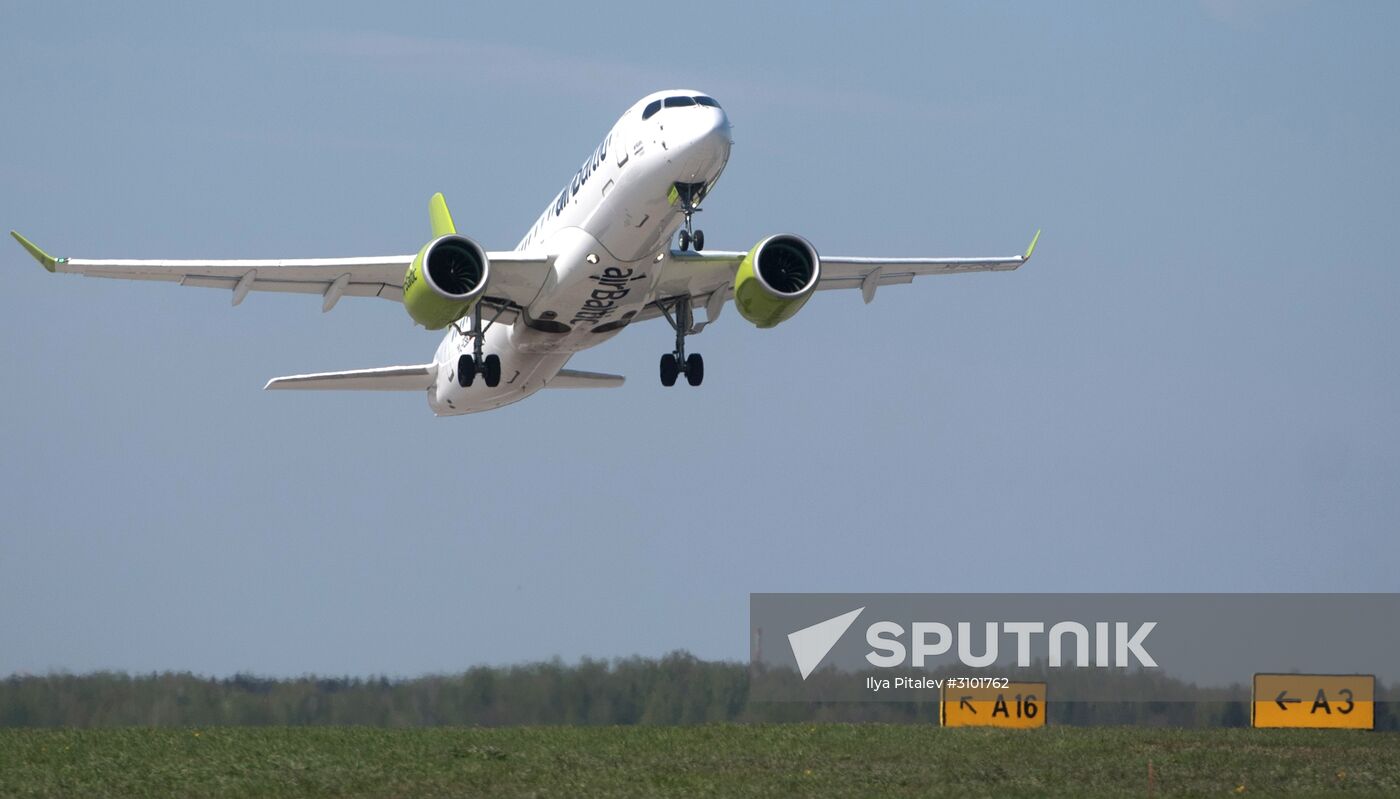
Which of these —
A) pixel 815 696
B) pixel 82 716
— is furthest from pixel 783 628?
pixel 82 716

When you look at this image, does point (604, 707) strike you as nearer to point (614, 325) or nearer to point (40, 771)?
point (614, 325)

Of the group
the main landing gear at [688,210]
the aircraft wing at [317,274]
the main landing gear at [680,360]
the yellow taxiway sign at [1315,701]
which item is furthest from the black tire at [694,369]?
the yellow taxiway sign at [1315,701]

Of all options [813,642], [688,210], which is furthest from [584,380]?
[688,210]

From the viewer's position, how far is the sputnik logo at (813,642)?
3766 centimetres

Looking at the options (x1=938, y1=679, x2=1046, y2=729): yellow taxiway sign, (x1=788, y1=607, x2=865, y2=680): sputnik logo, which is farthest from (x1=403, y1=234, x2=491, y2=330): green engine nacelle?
(x1=938, y1=679, x2=1046, y2=729): yellow taxiway sign

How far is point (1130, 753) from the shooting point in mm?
29891

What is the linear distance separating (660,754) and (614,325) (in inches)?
362

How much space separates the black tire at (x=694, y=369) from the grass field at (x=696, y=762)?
6.92 meters

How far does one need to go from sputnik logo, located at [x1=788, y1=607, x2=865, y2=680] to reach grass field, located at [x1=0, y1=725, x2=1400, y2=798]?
11.8 feet

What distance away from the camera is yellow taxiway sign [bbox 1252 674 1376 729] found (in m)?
35.5

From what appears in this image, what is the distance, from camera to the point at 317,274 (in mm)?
35062

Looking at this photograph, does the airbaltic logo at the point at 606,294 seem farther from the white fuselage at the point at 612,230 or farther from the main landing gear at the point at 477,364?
the main landing gear at the point at 477,364

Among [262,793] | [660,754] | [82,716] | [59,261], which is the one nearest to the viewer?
[262,793]

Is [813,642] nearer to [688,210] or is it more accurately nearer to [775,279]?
[775,279]
